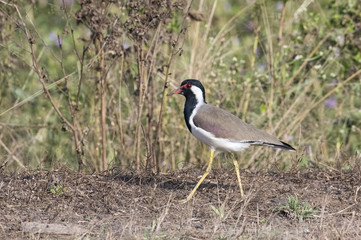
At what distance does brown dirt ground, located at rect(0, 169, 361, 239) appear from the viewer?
4.21m

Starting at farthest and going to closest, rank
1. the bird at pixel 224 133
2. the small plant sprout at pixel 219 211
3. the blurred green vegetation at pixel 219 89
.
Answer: the blurred green vegetation at pixel 219 89 → the bird at pixel 224 133 → the small plant sprout at pixel 219 211

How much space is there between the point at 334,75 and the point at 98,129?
276cm

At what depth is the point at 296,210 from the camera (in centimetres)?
466

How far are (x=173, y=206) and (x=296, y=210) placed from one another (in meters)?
0.91

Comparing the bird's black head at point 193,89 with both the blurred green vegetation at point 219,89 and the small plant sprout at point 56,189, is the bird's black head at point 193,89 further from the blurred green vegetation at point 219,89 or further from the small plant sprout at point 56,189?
the small plant sprout at point 56,189

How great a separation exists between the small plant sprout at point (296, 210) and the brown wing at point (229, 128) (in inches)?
26.0

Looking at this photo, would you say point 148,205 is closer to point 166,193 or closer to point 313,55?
point 166,193

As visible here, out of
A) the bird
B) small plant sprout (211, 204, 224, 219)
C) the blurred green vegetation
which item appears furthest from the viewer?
the blurred green vegetation

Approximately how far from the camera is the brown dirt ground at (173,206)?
13.8 feet

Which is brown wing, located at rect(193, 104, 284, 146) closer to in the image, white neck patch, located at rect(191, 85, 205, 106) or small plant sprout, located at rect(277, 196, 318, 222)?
white neck patch, located at rect(191, 85, 205, 106)

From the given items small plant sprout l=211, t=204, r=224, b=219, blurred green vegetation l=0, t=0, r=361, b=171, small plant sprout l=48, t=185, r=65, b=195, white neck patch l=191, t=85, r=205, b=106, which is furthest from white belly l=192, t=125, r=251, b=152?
blurred green vegetation l=0, t=0, r=361, b=171

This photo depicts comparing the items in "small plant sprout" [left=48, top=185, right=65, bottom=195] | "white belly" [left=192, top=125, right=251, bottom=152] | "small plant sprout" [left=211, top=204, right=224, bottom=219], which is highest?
"white belly" [left=192, top=125, right=251, bottom=152]

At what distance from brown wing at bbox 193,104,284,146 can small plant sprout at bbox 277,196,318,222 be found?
0.66 metres

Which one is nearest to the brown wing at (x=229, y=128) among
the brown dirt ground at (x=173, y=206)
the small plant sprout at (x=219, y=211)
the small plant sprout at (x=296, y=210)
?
the brown dirt ground at (x=173, y=206)
